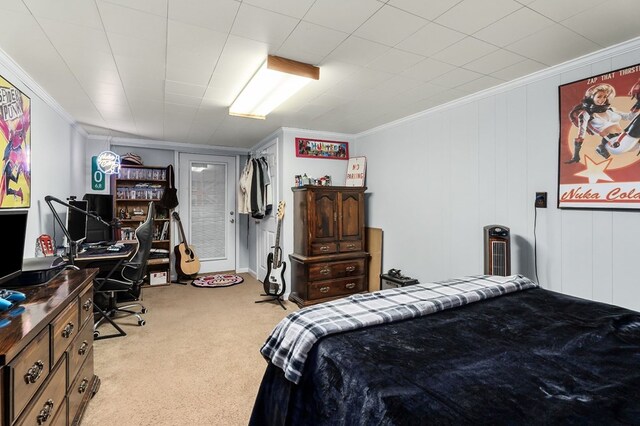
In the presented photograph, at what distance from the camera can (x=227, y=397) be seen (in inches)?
81.4

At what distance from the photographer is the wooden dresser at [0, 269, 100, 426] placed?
100 cm

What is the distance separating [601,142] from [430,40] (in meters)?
1.40

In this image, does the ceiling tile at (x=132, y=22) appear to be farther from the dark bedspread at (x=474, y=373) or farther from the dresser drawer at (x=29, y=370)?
the dark bedspread at (x=474, y=373)

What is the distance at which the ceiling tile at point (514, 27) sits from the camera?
175 centimetres

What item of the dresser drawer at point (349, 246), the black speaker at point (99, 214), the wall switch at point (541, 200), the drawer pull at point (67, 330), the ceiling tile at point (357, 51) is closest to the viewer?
the drawer pull at point (67, 330)

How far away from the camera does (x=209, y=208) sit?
18.7 feet

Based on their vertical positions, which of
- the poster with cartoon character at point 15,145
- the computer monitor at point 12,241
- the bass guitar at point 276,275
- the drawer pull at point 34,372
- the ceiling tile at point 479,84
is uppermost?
the ceiling tile at point 479,84

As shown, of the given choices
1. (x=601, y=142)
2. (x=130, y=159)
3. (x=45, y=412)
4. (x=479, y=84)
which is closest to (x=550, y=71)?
(x=479, y=84)

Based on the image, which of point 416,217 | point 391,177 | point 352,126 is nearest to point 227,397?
point 416,217

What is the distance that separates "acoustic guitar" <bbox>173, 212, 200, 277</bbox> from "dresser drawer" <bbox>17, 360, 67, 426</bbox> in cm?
369

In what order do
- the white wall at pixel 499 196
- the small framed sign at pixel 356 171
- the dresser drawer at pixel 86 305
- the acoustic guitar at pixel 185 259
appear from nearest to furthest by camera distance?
1. the dresser drawer at pixel 86 305
2. the white wall at pixel 499 196
3. the small framed sign at pixel 356 171
4. the acoustic guitar at pixel 185 259

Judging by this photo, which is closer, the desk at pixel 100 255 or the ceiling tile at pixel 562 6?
the ceiling tile at pixel 562 6

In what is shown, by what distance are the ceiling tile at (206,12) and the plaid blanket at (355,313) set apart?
1.63 m

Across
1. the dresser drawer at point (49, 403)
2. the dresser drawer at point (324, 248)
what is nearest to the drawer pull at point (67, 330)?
the dresser drawer at point (49, 403)
